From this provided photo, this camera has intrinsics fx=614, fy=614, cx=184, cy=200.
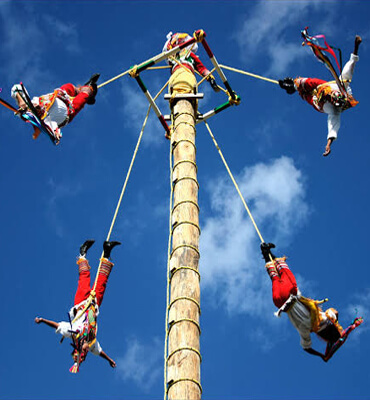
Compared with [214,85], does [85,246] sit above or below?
below

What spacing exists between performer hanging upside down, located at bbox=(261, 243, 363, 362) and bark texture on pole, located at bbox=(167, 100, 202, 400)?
0.90m

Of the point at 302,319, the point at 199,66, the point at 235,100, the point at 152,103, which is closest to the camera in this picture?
the point at 302,319

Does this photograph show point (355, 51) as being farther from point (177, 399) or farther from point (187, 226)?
point (177, 399)

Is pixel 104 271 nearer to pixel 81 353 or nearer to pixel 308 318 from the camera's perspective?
pixel 81 353

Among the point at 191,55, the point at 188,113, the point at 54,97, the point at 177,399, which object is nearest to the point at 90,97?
the point at 54,97

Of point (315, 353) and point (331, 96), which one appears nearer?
point (315, 353)

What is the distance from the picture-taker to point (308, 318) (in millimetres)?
6270

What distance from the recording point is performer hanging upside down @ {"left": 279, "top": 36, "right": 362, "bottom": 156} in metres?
7.34

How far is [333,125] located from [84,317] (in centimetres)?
373

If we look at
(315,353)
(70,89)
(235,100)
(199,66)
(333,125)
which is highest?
(199,66)

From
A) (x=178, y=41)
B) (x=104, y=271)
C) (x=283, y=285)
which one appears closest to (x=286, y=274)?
(x=283, y=285)

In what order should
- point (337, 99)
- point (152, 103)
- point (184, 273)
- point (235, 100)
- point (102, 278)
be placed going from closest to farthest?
point (184, 273), point (102, 278), point (337, 99), point (152, 103), point (235, 100)

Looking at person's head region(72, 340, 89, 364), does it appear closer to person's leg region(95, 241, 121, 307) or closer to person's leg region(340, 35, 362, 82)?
person's leg region(95, 241, 121, 307)

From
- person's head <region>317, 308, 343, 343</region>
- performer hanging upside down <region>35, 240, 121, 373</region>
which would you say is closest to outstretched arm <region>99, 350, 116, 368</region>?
performer hanging upside down <region>35, 240, 121, 373</region>
